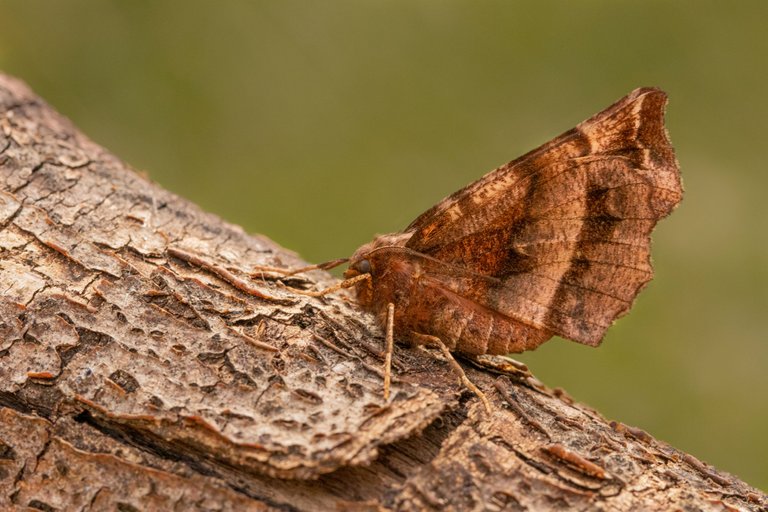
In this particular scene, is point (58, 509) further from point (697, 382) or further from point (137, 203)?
point (697, 382)

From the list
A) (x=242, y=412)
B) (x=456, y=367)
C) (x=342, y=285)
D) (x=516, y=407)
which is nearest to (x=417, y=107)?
(x=342, y=285)

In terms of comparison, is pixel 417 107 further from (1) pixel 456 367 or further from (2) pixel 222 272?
(1) pixel 456 367

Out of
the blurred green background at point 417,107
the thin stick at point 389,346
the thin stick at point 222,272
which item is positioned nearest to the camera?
the thin stick at point 389,346

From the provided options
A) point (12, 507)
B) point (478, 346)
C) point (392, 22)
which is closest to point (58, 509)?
point (12, 507)

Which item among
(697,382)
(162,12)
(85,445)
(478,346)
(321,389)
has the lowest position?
(85,445)

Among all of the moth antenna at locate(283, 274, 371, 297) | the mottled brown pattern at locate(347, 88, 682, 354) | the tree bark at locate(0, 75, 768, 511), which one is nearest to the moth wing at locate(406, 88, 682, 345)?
the mottled brown pattern at locate(347, 88, 682, 354)

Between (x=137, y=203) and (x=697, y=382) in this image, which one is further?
(x=697, y=382)

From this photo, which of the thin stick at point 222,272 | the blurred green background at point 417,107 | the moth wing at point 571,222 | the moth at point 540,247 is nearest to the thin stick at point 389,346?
the moth at point 540,247

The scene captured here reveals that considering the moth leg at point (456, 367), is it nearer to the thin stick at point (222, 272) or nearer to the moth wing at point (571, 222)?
the moth wing at point (571, 222)
